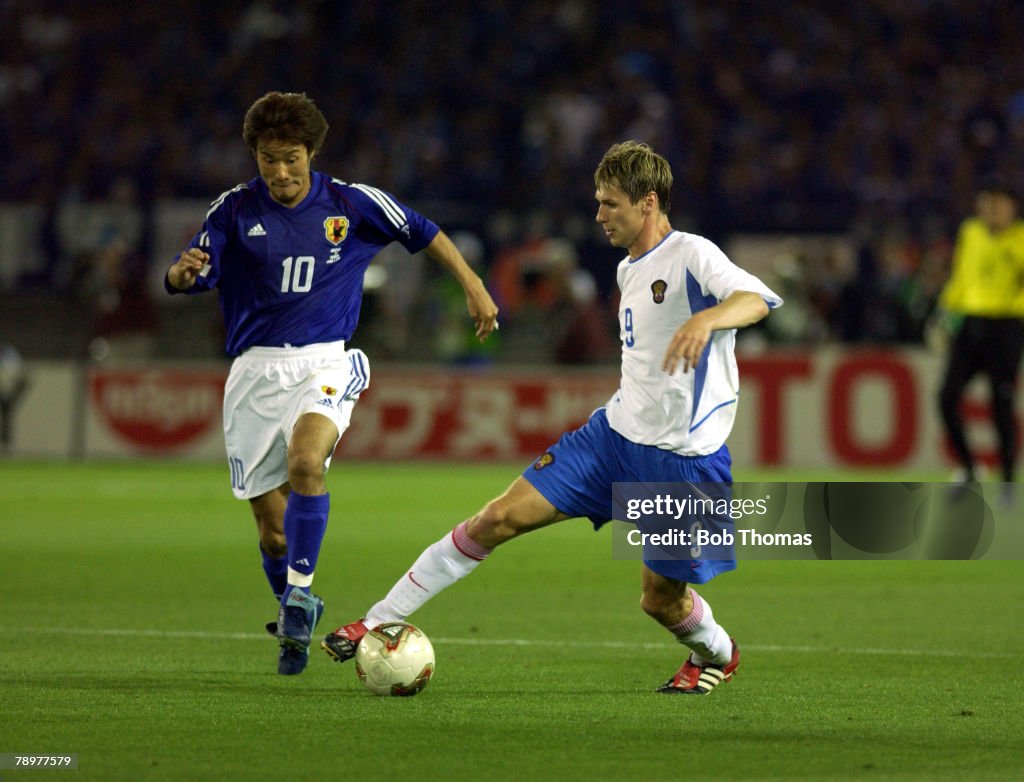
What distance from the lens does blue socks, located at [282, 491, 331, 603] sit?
20.9 feet

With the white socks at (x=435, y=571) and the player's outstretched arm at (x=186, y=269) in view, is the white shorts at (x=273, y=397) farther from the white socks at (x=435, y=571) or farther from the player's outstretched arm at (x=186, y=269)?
the white socks at (x=435, y=571)

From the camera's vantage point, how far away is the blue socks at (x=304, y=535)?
6383 mm

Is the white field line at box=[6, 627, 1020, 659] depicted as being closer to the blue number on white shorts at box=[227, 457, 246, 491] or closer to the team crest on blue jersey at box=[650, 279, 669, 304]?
the blue number on white shorts at box=[227, 457, 246, 491]

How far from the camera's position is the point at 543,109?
918 inches

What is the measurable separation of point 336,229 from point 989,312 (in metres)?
7.11

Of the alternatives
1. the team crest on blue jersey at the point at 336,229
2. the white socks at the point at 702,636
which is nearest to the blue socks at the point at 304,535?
the team crest on blue jersey at the point at 336,229

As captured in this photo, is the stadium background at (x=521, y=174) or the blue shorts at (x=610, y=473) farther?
the stadium background at (x=521, y=174)

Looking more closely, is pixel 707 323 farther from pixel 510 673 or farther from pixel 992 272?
pixel 992 272

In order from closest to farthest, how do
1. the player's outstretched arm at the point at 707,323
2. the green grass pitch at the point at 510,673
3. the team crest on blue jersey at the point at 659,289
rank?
the green grass pitch at the point at 510,673, the player's outstretched arm at the point at 707,323, the team crest on blue jersey at the point at 659,289

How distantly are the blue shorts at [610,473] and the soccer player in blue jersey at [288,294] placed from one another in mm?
1017

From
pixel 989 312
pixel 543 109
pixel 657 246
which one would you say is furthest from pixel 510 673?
pixel 543 109

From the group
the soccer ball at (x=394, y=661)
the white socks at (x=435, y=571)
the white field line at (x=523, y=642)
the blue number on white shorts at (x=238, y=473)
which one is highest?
the blue number on white shorts at (x=238, y=473)

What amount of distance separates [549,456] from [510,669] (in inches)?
38.5

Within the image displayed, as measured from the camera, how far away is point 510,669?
6469 millimetres
